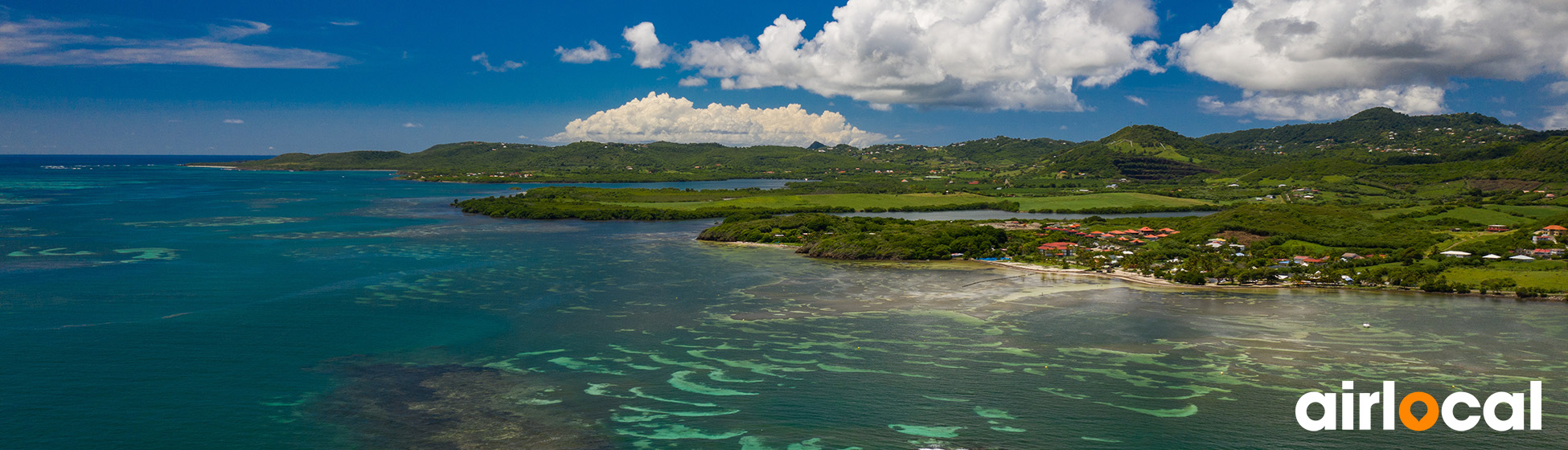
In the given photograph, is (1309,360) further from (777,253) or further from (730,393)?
(777,253)

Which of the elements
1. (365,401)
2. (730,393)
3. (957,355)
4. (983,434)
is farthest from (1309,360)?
(365,401)

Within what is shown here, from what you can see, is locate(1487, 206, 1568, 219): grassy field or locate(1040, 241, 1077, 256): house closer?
locate(1040, 241, 1077, 256): house

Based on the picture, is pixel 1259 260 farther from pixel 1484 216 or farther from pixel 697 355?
pixel 1484 216

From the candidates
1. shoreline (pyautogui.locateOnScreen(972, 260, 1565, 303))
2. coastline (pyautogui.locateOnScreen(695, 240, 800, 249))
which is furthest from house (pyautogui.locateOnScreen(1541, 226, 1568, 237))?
coastline (pyautogui.locateOnScreen(695, 240, 800, 249))

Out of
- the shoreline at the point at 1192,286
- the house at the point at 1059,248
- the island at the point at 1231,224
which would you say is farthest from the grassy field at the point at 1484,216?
the house at the point at 1059,248

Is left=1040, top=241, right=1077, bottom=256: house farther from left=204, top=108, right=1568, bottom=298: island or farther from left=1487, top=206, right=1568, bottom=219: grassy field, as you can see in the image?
left=1487, top=206, right=1568, bottom=219: grassy field

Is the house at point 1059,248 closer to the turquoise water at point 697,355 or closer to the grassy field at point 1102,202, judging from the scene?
the turquoise water at point 697,355
